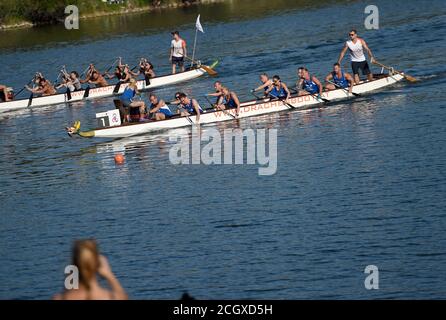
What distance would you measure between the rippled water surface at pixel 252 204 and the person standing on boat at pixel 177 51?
3.39 metres

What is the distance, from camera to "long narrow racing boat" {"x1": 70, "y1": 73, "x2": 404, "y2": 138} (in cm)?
3738

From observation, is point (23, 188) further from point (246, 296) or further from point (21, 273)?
point (246, 296)

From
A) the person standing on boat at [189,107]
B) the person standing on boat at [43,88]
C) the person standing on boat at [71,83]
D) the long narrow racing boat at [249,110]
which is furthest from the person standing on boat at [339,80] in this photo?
the person standing on boat at [43,88]

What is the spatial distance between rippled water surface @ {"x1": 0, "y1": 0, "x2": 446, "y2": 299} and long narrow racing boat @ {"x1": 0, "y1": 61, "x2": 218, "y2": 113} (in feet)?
2.96

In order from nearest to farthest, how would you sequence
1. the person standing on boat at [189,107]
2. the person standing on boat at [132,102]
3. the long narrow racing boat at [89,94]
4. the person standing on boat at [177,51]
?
the person standing on boat at [132,102] → the person standing on boat at [189,107] → the long narrow racing boat at [89,94] → the person standing on boat at [177,51]

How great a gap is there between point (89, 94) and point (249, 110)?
14.3 metres

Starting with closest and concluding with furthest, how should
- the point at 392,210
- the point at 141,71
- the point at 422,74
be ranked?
the point at 392,210, the point at 422,74, the point at 141,71

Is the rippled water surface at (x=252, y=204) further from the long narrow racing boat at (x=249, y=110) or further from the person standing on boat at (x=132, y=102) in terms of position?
the person standing on boat at (x=132, y=102)

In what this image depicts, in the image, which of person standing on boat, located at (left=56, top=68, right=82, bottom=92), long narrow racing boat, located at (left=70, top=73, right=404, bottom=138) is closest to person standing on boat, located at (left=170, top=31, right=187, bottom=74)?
person standing on boat, located at (left=56, top=68, right=82, bottom=92)

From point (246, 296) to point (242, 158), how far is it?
13.3 meters

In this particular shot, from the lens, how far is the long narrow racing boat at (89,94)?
5044 centimetres

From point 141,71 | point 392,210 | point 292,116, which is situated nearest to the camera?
point 392,210

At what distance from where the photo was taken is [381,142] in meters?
32.9
